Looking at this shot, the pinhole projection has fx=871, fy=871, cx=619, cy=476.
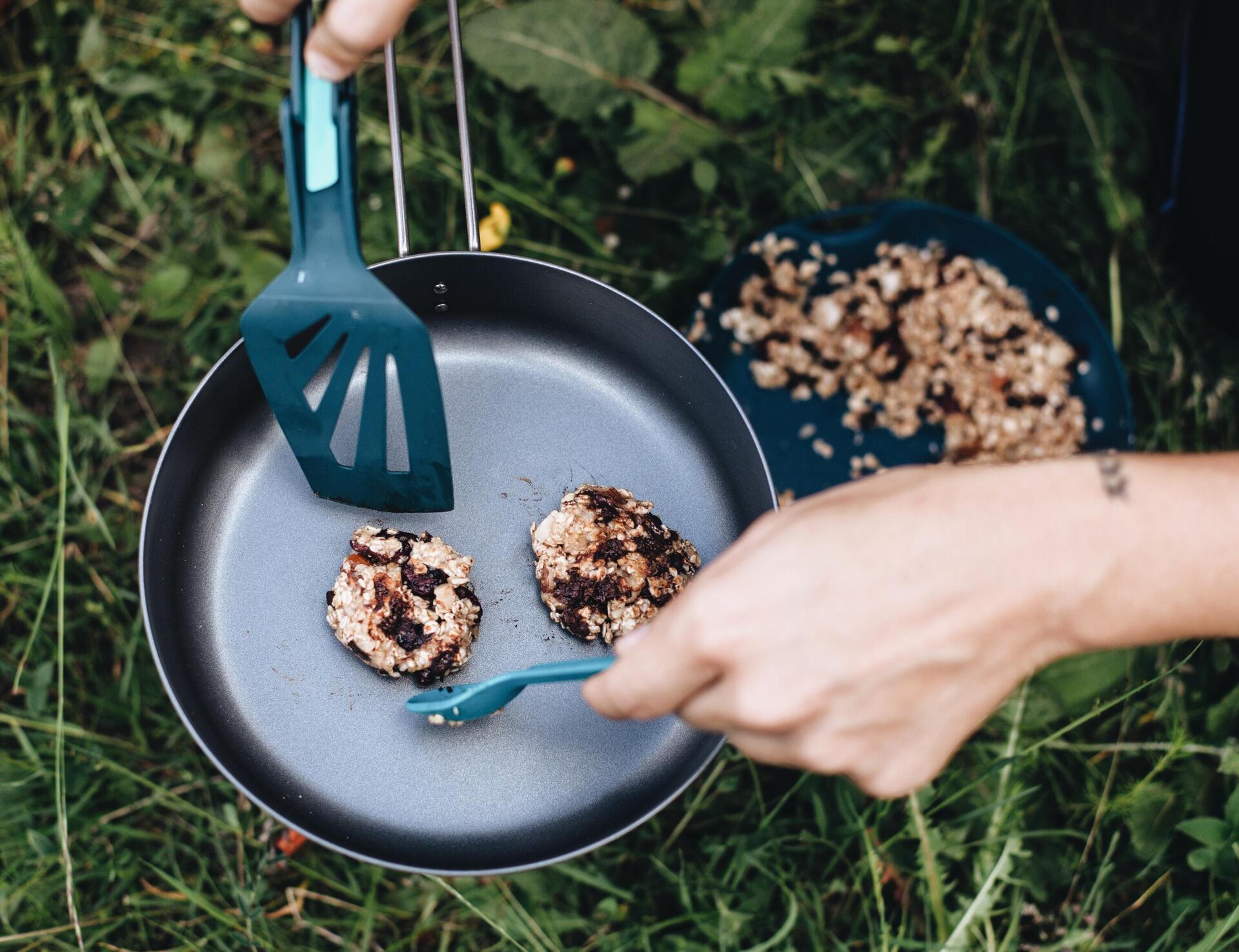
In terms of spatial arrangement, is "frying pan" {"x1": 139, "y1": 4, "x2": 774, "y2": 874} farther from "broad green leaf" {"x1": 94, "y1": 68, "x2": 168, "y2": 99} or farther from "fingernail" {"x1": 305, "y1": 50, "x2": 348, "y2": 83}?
"broad green leaf" {"x1": 94, "y1": 68, "x2": 168, "y2": 99}

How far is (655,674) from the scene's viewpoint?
76cm

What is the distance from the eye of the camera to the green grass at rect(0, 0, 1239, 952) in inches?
53.9

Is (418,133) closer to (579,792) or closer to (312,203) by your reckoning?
(312,203)

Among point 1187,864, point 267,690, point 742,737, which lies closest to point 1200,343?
point 1187,864

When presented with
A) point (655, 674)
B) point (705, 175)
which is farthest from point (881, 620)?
point (705, 175)

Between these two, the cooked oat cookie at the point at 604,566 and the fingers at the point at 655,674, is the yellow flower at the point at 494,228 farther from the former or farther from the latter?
the fingers at the point at 655,674

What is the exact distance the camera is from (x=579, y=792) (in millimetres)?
1133

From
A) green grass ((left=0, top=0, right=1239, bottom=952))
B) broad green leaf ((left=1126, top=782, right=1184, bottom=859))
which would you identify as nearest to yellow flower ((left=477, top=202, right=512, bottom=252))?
green grass ((left=0, top=0, right=1239, bottom=952))

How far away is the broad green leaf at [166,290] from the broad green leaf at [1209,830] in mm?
1872

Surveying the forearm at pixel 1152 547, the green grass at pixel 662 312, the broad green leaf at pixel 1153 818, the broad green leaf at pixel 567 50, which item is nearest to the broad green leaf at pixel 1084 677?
the green grass at pixel 662 312

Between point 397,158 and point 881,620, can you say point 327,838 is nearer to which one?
point 881,620

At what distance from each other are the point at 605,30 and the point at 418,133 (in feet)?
1.29

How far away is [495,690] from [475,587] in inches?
10.1

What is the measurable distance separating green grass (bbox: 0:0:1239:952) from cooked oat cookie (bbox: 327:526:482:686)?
0.49 meters
